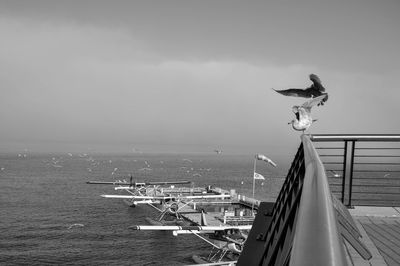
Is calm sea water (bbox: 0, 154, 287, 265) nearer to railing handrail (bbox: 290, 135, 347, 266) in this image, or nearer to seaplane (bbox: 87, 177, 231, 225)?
seaplane (bbox: 87, 177, 231, 225)

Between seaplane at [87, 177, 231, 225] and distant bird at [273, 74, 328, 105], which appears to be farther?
seaplane at [87, 177, 231, 225]

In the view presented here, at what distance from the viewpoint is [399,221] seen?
6.24m

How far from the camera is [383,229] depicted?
221 inches

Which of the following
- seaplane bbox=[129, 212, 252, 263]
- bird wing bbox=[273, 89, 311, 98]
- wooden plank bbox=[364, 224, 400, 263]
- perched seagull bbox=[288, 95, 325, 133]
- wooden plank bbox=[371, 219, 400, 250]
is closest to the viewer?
wooden plank bbox=[364, 224, 400, 263]

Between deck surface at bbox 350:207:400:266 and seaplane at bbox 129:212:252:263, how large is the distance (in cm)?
2691

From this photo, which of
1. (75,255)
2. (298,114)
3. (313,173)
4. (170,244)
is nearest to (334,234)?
(313,173)

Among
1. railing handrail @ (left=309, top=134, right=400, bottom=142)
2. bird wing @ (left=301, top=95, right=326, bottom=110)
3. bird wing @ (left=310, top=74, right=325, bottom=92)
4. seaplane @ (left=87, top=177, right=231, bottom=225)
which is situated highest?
bird wing @ (left=310, top=74, right=325, bottom=92)

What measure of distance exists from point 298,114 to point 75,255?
35.5 metres

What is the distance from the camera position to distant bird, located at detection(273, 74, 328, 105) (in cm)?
619

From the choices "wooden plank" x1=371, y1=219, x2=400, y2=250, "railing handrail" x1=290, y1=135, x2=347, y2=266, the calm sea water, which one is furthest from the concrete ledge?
the calm sea water

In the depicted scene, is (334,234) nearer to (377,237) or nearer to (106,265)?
(377,237)

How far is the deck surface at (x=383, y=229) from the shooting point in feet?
13.6

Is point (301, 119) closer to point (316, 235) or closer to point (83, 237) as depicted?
point (316, 235)

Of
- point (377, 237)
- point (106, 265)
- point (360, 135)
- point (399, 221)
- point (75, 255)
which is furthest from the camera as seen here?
point (75, 255)
